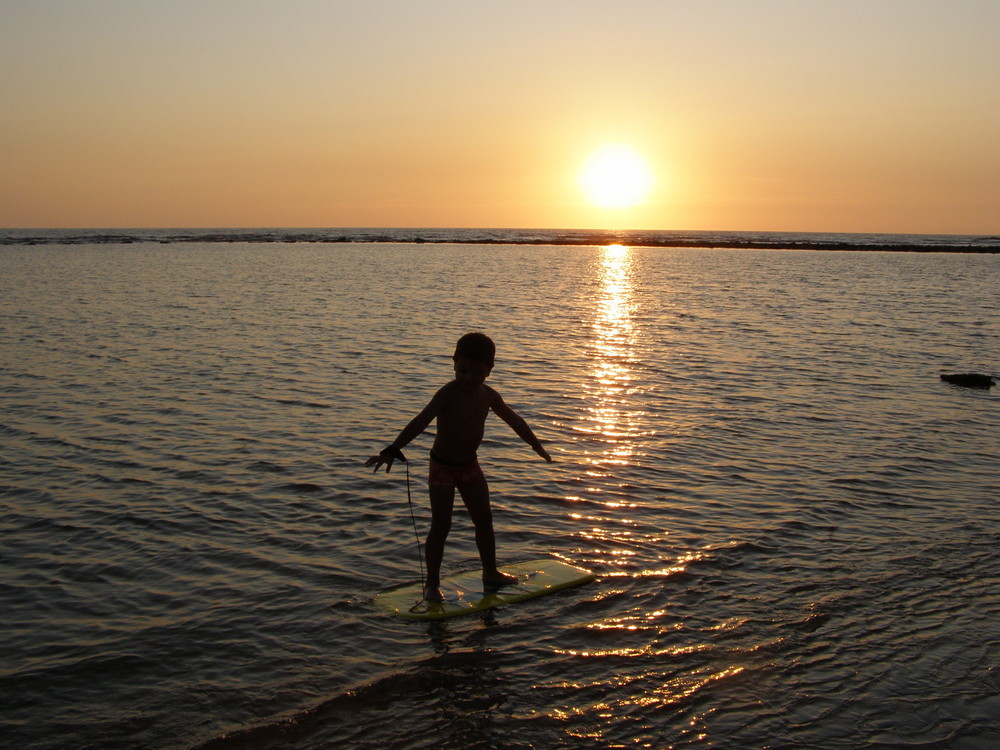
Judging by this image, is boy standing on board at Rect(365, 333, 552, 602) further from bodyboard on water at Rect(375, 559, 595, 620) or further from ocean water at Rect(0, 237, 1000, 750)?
ocean water at Rect(0, 237, 1000, 750)

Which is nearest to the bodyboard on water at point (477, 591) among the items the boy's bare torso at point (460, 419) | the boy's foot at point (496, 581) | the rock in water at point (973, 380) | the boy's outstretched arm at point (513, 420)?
the boy's foot at point (496, 581)

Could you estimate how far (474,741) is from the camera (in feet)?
16.4

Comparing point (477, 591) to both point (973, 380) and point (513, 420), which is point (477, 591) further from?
point (973, 380)

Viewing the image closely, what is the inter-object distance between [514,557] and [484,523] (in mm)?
1039

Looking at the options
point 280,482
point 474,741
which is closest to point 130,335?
point 280,482

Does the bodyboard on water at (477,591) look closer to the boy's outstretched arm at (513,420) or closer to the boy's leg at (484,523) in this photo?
the boy's leg at (484,523)

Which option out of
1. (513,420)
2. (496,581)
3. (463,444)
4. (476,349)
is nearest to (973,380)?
(496,581)

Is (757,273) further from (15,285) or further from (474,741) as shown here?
(474,741)

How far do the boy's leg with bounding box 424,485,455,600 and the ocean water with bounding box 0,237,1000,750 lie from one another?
1.62ft

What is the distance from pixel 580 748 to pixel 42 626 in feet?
13.5

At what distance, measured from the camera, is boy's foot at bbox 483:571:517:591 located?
7221 millimetres

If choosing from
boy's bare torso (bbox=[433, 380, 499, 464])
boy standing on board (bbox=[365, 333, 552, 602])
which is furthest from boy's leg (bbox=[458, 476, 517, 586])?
boy's bare torso (bbox=[433, 380, 499, 464])

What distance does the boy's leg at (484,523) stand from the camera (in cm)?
705

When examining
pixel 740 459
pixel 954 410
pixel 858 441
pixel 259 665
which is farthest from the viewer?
pixel 954 410
